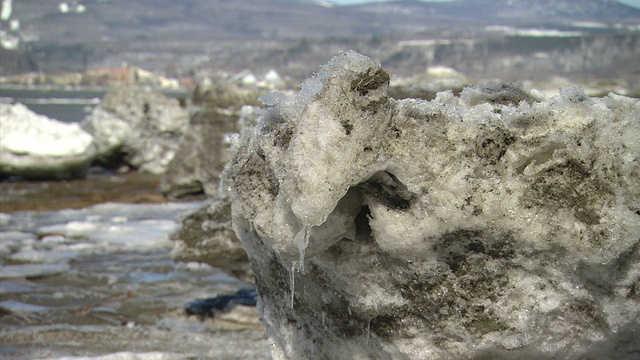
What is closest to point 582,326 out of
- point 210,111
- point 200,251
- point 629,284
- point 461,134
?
point 629,284

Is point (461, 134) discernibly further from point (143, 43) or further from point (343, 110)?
point (143, 43)

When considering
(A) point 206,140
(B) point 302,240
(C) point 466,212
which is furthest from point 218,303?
(A) point 206,140

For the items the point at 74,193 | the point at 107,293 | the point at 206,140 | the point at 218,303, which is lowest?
the point at 74,193

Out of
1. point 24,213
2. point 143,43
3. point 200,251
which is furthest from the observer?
point 143,43

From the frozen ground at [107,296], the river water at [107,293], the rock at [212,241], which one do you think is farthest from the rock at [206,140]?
the rock at [212,241]

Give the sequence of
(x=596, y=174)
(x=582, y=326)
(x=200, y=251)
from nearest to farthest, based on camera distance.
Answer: (x=596, y=174) < (x=582, y=326) < (x=200, y=251)

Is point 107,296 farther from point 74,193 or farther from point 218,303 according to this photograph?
point 74,193

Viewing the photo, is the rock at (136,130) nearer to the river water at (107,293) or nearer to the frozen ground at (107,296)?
the river water at (107,293)

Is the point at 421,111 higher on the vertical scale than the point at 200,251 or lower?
higher
